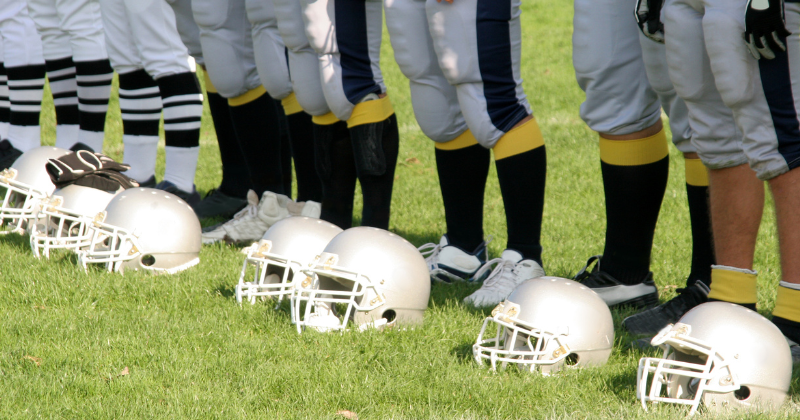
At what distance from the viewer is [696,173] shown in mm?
2740

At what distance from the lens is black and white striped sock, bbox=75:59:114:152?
4.82 meters

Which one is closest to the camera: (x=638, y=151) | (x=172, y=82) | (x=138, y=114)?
(x=638, y=151)

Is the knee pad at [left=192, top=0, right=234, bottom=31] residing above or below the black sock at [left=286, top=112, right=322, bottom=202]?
above

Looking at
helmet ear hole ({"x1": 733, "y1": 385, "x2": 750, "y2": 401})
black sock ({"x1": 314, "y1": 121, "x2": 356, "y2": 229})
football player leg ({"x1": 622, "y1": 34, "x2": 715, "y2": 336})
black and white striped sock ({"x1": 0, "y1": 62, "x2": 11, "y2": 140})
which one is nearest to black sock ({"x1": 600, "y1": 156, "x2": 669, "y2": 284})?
football player leg ({"x1": 622, "y1": 34, "x2": 715, "y2": 336})

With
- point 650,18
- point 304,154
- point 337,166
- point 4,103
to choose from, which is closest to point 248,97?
point 304,154

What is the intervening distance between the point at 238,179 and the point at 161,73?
0.72m

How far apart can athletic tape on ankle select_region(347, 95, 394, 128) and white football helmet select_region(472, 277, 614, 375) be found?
1328mm

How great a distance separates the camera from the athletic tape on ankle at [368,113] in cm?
329

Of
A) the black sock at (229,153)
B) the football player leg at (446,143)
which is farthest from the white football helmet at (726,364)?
the black sock at (229,153)

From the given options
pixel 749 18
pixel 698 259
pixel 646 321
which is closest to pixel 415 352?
pixel 646 321

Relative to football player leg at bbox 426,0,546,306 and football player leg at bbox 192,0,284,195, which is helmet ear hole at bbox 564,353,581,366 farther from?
football player leg at bbox 192,0,284,195

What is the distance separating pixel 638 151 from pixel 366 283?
3.50 feet

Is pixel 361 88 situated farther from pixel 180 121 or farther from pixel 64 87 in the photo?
pixel 64 87

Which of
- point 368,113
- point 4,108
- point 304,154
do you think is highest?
point 368,113
